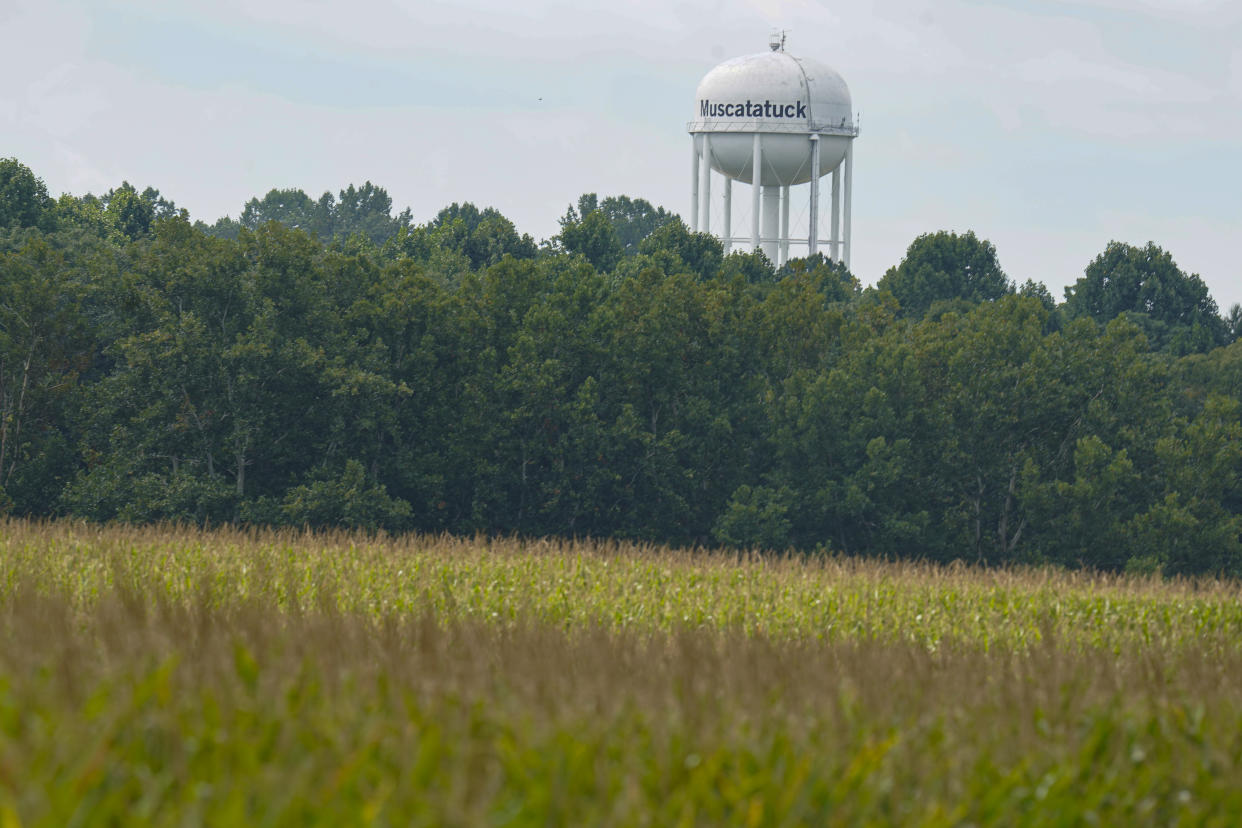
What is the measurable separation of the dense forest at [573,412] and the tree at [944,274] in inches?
1169

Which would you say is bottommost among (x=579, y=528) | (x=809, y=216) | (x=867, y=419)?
(x=579, y=528)

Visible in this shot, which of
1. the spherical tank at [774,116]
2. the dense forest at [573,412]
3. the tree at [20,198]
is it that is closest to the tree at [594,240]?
the spherical tank at [774,116]

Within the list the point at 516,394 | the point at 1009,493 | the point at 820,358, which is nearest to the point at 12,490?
the point at 516,394

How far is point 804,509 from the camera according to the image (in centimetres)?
5459

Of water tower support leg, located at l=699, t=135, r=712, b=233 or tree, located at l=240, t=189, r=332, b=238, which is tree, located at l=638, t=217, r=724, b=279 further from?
tree, located at l=240, t=189, r=332, b=238

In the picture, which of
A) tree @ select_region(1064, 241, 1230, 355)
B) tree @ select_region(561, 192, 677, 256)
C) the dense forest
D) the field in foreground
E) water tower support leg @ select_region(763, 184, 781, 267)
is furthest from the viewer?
tree @ select_region(561, 192, 677, 256)

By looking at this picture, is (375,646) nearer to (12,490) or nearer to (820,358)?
(12,490)

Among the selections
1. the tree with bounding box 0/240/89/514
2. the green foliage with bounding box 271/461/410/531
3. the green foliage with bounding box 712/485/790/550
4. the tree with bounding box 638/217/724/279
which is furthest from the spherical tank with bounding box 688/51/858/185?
the tree with bounding box 0/240/89/514

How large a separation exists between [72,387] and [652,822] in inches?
1834

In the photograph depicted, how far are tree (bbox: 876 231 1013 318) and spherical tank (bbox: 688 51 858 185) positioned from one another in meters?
16.1

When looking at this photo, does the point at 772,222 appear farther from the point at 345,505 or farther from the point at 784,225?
the point at 345,505

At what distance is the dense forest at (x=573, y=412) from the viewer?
158 ft

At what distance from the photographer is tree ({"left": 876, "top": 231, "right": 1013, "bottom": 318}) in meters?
92.6

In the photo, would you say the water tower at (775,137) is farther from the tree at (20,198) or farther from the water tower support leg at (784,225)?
the tree at (20,198)
